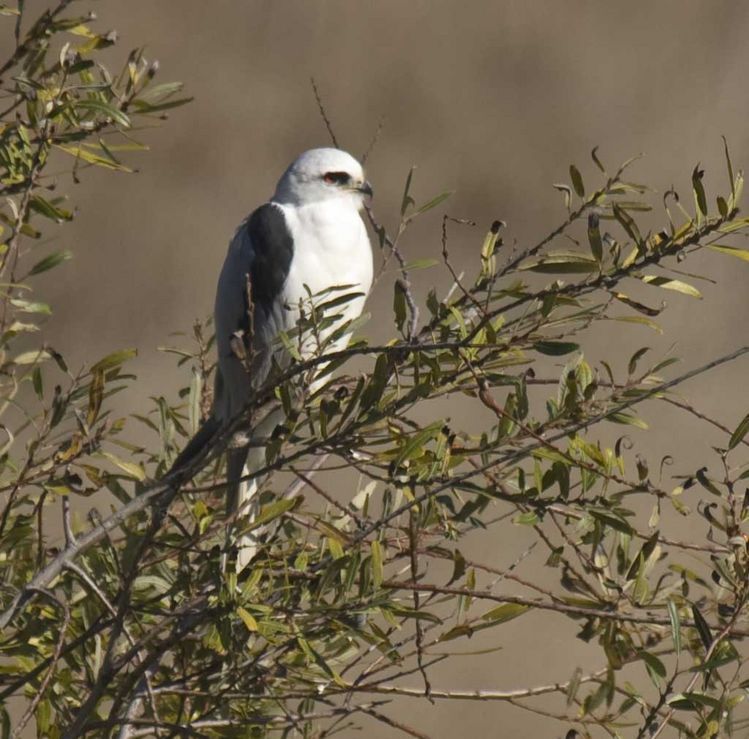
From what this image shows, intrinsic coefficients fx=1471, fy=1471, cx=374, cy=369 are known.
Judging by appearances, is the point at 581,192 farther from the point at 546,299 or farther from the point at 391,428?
the point at 391,428

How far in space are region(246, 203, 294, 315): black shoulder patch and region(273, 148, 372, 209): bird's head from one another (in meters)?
0.08

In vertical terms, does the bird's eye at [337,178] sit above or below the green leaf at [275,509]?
above

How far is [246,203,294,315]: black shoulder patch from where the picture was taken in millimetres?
2463

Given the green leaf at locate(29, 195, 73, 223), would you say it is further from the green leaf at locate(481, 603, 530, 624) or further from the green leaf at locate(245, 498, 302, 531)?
the green leaf at locate(481, 603, 530, 624)

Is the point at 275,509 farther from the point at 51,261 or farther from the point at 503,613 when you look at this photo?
the point at 51,261

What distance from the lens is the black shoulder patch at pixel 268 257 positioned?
2.46 m

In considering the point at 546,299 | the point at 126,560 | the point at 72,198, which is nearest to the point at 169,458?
the point at 126,560

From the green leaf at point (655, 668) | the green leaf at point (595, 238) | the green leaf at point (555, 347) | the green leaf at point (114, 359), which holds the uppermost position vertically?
the green leaf at point (595, 238)

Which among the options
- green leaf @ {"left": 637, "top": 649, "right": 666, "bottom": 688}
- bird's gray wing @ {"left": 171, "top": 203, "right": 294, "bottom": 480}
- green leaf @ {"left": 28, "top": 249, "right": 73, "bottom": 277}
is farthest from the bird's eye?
green leaf @ {"left": 637, "top": 649, "right": 666, "bottom": 688}

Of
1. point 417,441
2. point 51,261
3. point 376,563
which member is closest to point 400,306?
point 417,441

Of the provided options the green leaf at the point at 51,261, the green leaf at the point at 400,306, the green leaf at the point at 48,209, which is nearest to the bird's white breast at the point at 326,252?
the green leaf at the point at 51,261

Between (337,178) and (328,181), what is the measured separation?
2 centimetres

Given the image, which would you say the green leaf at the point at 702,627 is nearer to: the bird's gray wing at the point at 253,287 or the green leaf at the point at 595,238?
the green leaf at the point at 595,238

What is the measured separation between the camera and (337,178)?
2555mm
